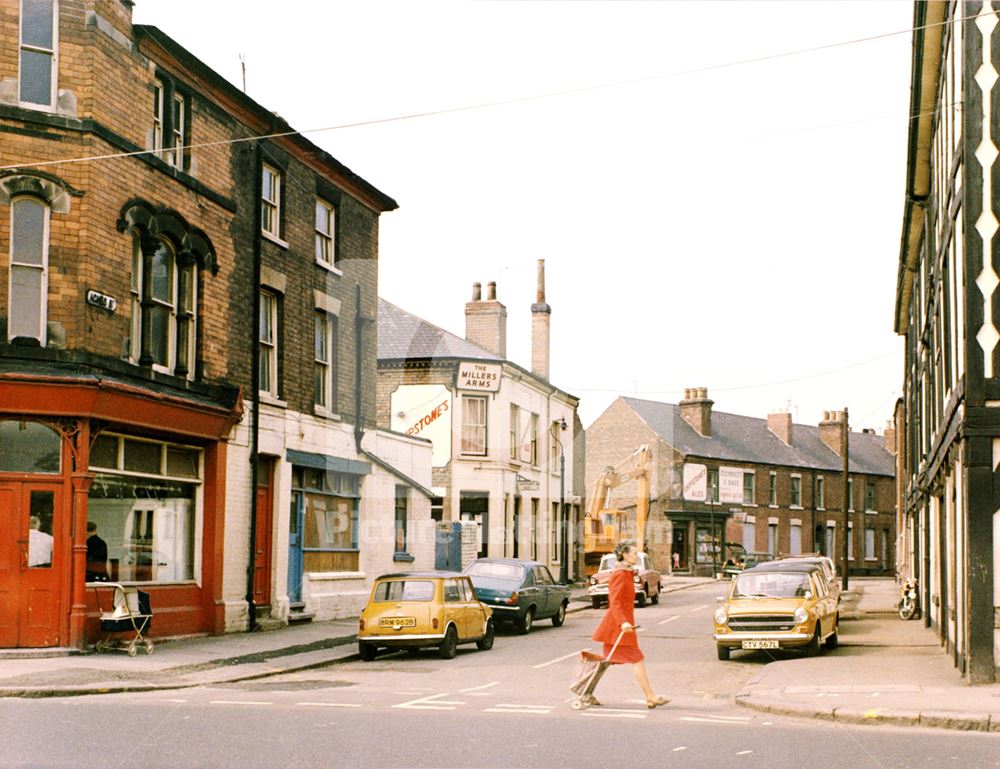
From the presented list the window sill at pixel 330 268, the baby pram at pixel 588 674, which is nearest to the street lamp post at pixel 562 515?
the window sill at pixel 330 268

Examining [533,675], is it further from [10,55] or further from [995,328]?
[10,55]

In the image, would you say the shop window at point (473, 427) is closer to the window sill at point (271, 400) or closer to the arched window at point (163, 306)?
the window sill at point (271, 400)

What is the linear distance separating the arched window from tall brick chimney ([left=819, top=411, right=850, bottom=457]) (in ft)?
208

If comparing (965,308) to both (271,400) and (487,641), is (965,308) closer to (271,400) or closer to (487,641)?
(487,641)

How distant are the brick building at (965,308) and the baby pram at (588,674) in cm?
500

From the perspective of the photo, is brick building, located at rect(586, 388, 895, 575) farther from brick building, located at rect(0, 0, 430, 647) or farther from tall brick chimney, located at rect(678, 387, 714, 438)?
brick building, located at rect(0, 0, 430, 647)

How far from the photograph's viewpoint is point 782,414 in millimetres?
77062

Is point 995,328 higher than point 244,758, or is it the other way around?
point 995,328

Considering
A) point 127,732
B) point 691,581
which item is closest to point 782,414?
point 691,581

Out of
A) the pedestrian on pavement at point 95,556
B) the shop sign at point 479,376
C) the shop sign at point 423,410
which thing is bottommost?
the pedestrian on pavement at point 95,556

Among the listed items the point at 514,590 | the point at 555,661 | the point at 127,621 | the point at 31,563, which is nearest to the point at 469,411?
the point at 514,590

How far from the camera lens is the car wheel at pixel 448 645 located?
19.9m

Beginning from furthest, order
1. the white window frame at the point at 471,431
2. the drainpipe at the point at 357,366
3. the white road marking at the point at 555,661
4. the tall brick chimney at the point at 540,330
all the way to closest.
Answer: the tall brick chimney at the point at 540,330
the white window frame at the point at 471,431
the drainpipe at the point at 357,366
the white road marking at the point at 555,661

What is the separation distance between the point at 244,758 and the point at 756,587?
1322 cm
